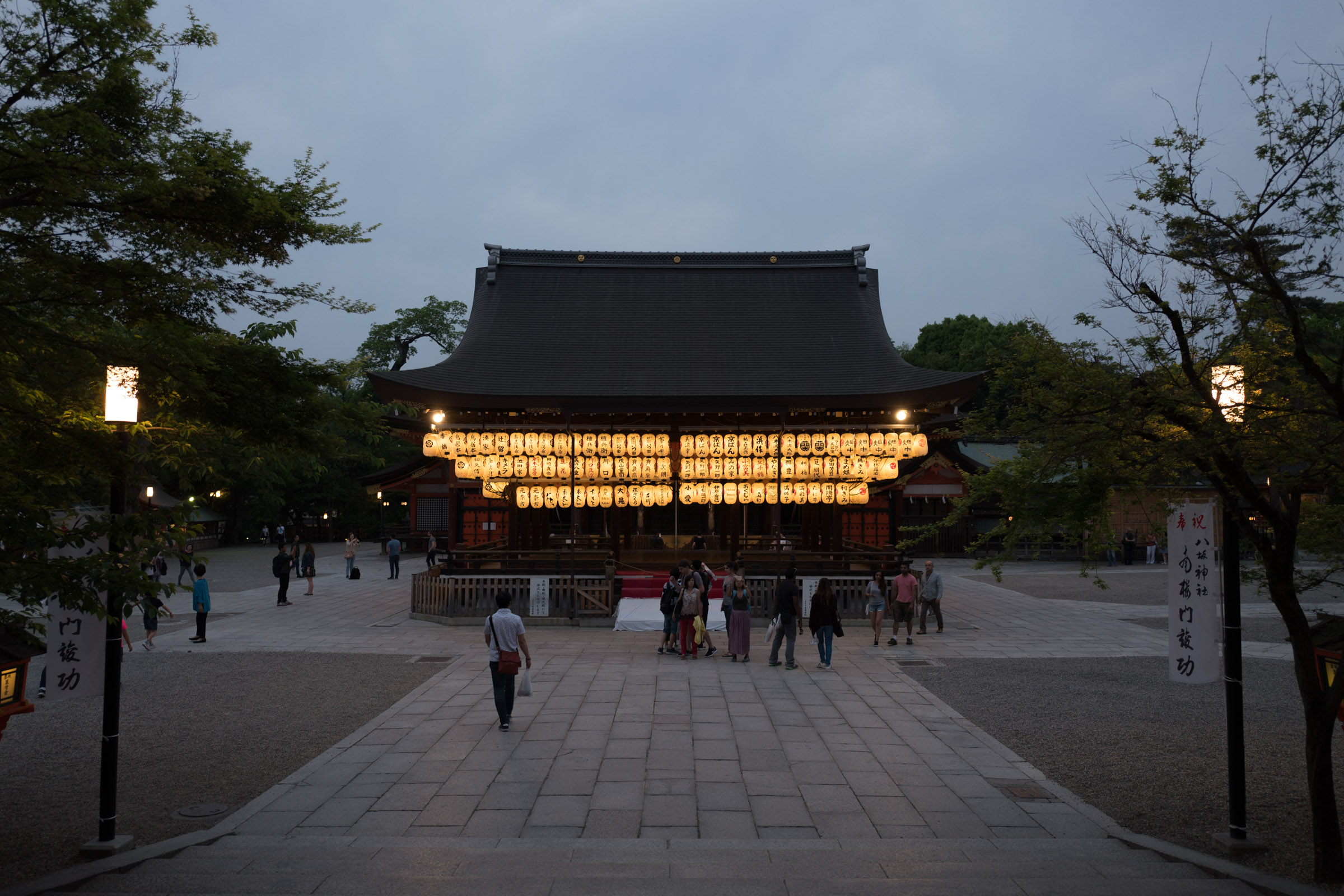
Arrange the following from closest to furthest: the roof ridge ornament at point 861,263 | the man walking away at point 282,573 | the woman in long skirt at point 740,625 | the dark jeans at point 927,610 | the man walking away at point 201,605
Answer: the woman in long skirt at point 740,625, the man walking away at point 201,605, the dark jeans at point 927,610, the man walking away at point 282,573, the roof ridge ornament at point 861,263

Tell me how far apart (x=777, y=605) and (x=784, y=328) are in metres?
12.5

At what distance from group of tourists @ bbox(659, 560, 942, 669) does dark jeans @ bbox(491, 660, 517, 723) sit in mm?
5088

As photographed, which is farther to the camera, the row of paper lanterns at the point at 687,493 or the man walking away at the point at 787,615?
the row of paper lanterns at the point at 687,493

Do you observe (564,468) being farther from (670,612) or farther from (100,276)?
(100,276)

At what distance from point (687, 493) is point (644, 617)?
3533 millimetres

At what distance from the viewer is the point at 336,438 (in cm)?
766

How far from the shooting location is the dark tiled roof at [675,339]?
64.2 feet

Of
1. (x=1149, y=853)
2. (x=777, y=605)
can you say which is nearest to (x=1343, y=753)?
(x=1149, y=853)

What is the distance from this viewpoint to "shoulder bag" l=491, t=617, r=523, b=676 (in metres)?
9.32

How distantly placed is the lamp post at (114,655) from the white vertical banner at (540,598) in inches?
465

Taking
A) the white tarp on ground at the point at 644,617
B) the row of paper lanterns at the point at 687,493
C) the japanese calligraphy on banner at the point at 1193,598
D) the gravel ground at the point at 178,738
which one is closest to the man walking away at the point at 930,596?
the row of paper lanterns at the point at 687,493

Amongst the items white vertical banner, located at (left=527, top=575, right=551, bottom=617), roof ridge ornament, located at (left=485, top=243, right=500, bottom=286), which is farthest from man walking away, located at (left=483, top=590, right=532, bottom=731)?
roof ridge ornament, located at (left=485, top=243, right=500, bottom=286)

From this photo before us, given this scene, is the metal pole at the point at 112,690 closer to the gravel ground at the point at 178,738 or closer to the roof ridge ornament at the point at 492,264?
the gravel ground at the point at 178,738

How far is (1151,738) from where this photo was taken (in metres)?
9.25
